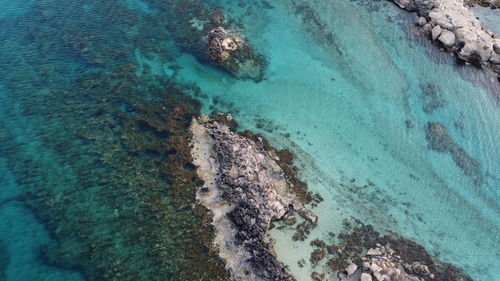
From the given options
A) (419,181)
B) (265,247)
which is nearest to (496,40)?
(419,181)

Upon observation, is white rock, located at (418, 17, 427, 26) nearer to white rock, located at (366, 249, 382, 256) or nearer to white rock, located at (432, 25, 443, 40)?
white rock, located at (432, 25, 443, 40)

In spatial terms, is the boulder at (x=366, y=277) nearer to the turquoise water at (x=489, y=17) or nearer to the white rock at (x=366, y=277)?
the white rock at (x=366, y=277)

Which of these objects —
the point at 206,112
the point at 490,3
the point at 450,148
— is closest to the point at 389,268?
the point at 450,148

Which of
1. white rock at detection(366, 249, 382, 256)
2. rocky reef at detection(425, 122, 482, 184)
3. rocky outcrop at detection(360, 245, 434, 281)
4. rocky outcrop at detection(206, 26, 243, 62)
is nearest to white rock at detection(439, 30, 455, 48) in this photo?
rocky reef at detection(425, 122, 482, 184)

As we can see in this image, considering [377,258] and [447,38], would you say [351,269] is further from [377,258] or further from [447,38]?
[447,38]

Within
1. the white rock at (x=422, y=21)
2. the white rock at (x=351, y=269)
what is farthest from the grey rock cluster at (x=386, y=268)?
the white rock at (x=422, y=21)

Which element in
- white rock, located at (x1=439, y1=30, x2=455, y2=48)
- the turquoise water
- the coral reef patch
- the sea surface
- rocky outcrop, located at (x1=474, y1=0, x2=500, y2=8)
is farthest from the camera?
rocky outcrop, located at (x1=474, y1=0, x2=500, y2=8)
